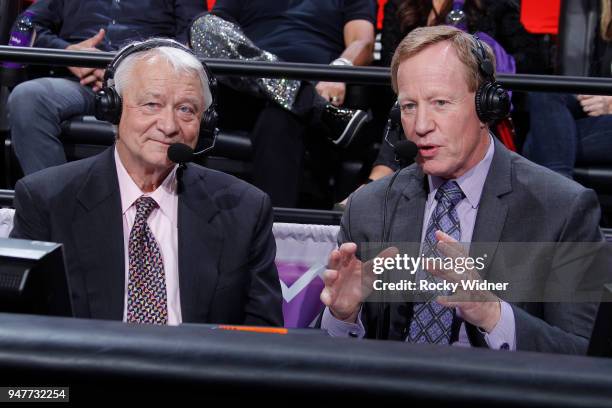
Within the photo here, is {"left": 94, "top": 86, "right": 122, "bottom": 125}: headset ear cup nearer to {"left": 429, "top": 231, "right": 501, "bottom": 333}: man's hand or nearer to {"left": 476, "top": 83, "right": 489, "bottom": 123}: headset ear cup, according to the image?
{"left": 476, "top": 83, "right": 489, "bottom": 123}: headset ear cup

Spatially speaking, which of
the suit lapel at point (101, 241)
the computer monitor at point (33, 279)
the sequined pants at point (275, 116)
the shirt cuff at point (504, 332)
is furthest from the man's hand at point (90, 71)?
the computer monitor at point (33, 279)

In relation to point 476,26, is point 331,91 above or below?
below

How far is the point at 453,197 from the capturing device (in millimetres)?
1366

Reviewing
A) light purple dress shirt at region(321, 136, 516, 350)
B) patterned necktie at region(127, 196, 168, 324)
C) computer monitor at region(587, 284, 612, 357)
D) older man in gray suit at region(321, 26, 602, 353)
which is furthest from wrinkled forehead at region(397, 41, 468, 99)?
computer monitor at region(587, 284, 612, 357)

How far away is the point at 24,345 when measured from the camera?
481mm

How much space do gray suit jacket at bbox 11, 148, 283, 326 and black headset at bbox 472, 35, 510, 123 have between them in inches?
16.9

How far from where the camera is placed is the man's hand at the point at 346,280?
1.02 m

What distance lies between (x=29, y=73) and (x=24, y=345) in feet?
8.26

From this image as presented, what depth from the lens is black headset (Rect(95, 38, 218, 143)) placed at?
1490 millimetres

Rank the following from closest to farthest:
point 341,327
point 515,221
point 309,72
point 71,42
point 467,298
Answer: point 467,298
point 341,327
point 515,221
point 309,72
point 71,42

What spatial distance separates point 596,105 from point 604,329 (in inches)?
81.8

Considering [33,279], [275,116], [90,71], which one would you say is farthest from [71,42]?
[33,279]

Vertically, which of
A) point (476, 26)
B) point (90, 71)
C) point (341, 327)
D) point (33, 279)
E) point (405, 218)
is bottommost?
point (341, 327)

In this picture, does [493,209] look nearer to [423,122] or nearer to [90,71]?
[423,122]
